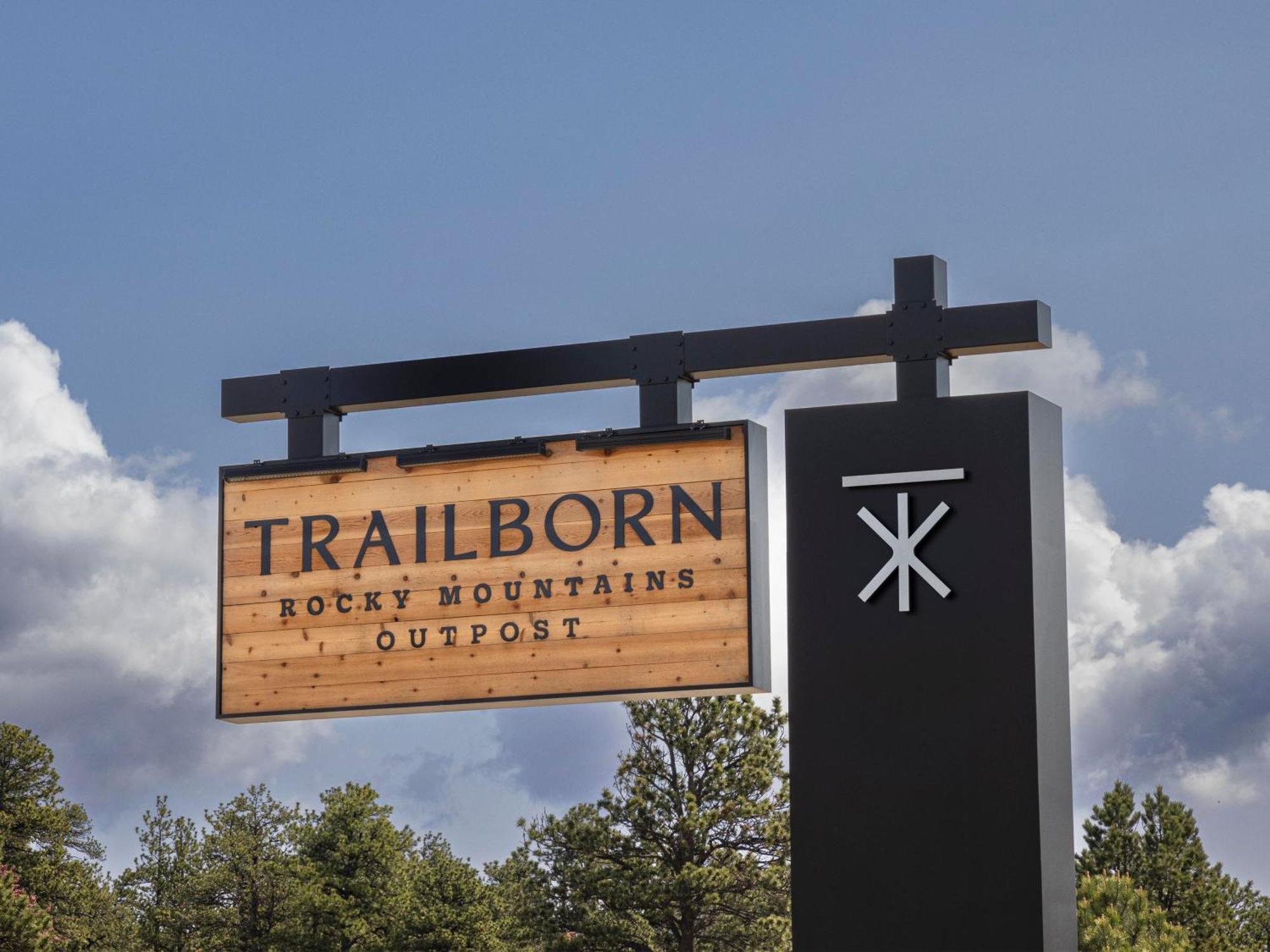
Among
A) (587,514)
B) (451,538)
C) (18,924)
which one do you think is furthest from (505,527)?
(18,924)

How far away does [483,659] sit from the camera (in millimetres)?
9039

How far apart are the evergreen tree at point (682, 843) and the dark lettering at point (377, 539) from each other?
2277 centimetres

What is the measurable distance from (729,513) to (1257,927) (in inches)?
1615

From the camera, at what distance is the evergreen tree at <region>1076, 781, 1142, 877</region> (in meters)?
37.5

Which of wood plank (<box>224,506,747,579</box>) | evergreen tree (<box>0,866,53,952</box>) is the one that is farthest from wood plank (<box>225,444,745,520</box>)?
evergreen tree (<box>0,866,53,952</box>)

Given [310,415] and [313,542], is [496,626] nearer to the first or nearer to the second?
[313,542]

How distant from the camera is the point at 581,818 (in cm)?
3266

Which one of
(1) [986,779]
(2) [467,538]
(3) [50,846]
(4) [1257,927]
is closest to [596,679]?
(2) [467,538]

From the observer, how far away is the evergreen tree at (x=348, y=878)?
38719 millimetres

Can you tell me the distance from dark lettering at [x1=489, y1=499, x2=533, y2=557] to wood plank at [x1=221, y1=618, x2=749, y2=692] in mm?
466

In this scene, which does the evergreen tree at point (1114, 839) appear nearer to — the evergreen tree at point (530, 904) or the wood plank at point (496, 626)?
the evergreen tree at point (530, 904)

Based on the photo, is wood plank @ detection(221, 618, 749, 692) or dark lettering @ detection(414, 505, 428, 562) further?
dark lettering @ detection(414, 505, 428, 562)

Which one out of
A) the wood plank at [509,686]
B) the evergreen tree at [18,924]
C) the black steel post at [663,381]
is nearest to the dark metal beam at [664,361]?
the black steel post at [663,381]

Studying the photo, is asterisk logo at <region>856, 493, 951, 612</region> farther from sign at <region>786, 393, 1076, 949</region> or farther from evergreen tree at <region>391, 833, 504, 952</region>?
evergreen tree at <region>391, 833, 504, 952</region>
